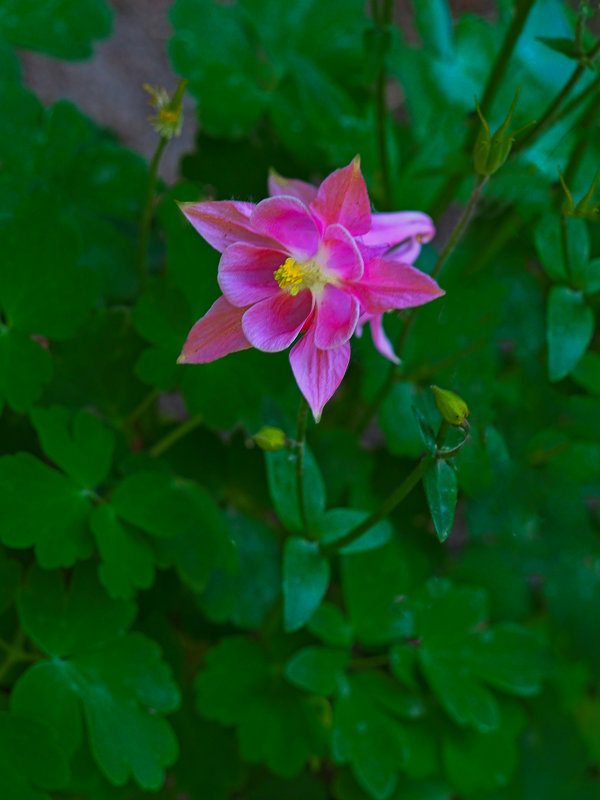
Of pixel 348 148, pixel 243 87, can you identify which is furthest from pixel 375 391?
pixel 243 87

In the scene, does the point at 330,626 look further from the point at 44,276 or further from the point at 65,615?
the point at 44,276

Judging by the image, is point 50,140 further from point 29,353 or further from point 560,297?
point 560,297

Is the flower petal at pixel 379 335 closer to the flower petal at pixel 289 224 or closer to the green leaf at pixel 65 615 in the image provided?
the flower petal at pixel 289 224

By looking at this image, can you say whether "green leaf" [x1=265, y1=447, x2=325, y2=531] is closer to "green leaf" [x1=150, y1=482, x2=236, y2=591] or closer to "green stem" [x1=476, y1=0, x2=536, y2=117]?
"green leaf" [x1=150, y1=482, x2=236, y2=591]

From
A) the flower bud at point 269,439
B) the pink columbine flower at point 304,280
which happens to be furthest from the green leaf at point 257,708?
the pink columbine flower at point 304,280

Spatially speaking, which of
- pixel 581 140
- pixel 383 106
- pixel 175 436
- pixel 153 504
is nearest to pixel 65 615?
pixel 153 504

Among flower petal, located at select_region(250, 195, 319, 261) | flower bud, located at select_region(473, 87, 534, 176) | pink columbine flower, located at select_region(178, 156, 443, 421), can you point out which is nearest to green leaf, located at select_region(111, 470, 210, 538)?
pink columbine flower, located at select_region(178, 156, 443, 421)
